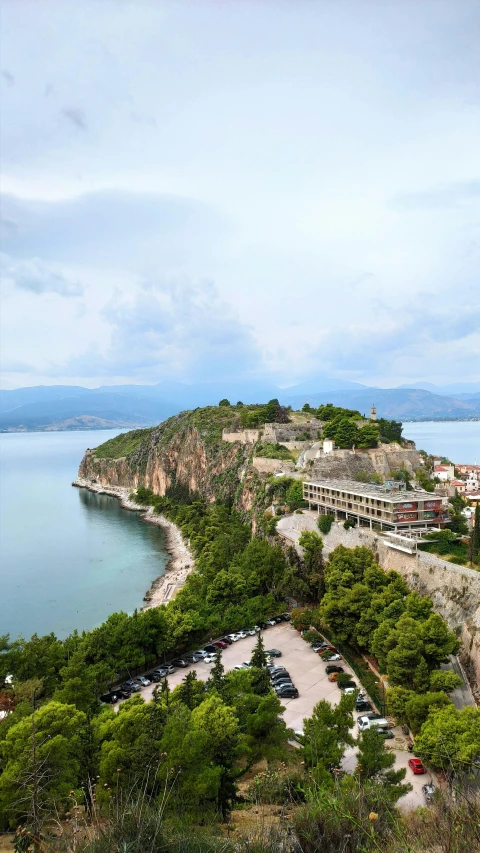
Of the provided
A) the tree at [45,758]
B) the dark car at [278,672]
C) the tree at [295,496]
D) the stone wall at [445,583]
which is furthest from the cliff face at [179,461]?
the tree at [45,758]

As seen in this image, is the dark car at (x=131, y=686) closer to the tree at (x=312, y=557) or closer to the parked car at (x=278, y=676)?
the parked car at (x=278, y=676)

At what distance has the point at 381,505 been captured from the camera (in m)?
20.7

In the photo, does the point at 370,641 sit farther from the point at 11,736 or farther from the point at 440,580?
the point at 11,736

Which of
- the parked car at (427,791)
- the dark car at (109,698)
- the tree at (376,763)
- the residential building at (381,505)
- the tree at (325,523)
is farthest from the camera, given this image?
the tree at (325,523)

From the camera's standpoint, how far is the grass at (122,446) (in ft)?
231

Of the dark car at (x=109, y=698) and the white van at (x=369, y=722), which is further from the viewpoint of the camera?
the dark car at (x=109, y=698)

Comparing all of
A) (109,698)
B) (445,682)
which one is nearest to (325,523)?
(445,682)

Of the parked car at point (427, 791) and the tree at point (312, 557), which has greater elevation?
the tree at point (312, 557)

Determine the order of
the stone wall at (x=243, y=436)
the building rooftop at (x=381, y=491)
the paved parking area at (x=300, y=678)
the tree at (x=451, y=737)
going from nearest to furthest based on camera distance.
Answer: the tree at (x=451, y=737), the paved parking area at (x=300, y=678), the building rooftop at (x=381, y=491), the stone wall at (x=243, y=436)

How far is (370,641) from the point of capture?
15.4 meters

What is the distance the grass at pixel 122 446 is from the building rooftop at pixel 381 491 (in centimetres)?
4650

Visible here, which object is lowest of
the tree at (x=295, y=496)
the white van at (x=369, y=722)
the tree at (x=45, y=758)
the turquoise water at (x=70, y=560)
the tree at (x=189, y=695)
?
the turquoise water at (x=70, y=560)

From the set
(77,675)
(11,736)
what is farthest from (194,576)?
(11,736)

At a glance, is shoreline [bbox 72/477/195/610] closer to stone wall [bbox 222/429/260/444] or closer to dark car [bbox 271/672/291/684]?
stone wall [bbox 222/429/260/444]
